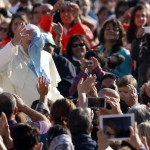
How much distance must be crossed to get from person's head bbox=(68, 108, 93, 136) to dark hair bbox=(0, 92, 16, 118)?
613 mm

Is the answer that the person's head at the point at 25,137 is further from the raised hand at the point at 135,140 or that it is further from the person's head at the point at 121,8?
the person's head at the point at 121,8

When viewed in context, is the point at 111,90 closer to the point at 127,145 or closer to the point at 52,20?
the point at 127,145

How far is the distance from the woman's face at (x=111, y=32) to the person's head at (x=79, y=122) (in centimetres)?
477

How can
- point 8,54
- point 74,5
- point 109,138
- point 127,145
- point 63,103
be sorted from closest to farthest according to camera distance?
point 109,138 < point 127,145 < point 63,103 < point 8,54 < point 74,5

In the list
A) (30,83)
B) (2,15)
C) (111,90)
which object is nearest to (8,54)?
(30,83)

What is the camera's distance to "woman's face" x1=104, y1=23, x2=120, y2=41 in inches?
532

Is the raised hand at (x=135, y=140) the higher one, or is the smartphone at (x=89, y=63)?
the raised hand at (x=135, y=140)

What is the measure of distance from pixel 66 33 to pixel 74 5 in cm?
42

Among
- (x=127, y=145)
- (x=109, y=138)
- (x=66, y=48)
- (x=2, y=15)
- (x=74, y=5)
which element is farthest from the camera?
(x=2, y=15)

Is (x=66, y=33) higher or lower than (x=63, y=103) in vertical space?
lower

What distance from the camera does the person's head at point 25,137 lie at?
8219 mm

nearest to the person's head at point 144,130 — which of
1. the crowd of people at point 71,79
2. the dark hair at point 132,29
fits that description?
the crowd of people at point 71,79

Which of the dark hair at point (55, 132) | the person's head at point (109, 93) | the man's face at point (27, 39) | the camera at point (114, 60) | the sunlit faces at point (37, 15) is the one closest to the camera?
the dark hair at point (55, 132)

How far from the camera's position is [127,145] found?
27.7 ft
